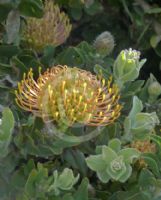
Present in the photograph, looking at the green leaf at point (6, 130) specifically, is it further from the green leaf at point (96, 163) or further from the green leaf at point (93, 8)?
the green leaf at point (93, 8)

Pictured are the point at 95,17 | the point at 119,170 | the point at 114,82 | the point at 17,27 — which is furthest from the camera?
the point at 95,17

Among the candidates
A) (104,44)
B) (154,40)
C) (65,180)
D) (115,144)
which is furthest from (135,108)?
(154,40)

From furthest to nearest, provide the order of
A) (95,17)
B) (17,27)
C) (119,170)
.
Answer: (95,17) → (17,27) → (119,170)

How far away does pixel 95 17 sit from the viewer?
6.60ft

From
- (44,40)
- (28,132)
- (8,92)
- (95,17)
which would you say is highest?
(95,17)

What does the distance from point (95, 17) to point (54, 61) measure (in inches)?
24.9

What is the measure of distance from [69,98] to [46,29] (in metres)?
0.39

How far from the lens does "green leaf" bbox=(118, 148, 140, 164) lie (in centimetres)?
109

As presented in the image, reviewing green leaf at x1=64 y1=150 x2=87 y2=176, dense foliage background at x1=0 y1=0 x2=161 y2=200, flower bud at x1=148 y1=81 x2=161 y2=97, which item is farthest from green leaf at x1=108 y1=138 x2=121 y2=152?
flower bud at x1=148 y1=81 x2=161 y2=97

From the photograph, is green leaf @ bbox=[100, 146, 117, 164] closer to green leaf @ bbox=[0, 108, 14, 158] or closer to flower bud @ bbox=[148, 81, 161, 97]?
green leaf @ bbox=[0, 108, 14, 158]

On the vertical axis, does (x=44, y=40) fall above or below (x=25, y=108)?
above

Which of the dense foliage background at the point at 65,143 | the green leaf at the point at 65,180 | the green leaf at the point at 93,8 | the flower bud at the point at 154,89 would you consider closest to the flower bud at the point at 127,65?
the dense foliage background at the point at 65,143

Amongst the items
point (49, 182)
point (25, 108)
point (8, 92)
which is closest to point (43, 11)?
point (8, 92)

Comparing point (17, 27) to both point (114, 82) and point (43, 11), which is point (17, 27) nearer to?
point (43, 11)
